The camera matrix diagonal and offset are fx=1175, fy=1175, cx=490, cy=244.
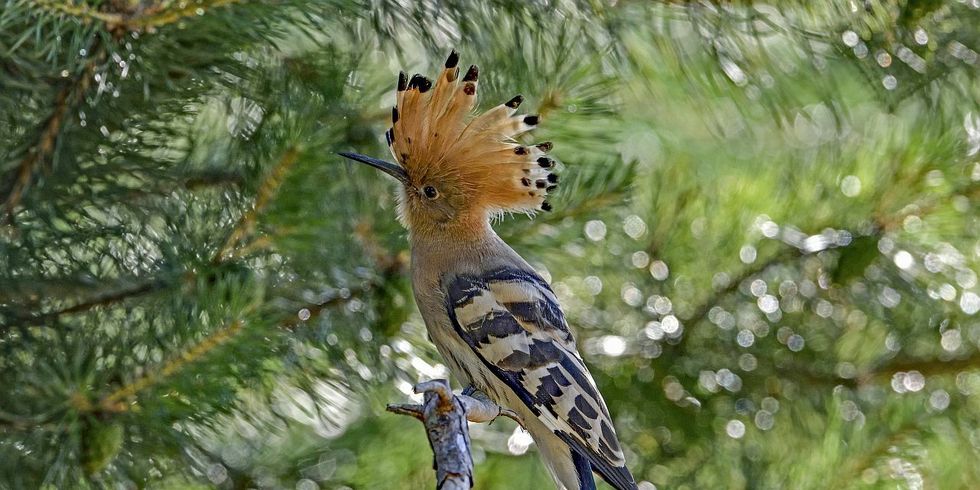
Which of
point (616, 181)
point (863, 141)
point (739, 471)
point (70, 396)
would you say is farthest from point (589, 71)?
point (70, 396)

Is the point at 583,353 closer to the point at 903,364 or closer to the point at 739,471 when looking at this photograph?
the point at 739,471

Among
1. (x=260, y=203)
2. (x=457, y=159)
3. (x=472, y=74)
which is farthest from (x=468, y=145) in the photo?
(x=260, y=203)

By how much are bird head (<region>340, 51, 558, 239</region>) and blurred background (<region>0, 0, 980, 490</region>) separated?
0.08m

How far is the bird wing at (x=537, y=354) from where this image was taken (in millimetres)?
1365

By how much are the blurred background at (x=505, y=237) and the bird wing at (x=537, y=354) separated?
14 cm

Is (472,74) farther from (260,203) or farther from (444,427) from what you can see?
(444,427)

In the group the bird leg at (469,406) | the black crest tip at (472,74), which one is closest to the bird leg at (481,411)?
the bird leg at (469,406)

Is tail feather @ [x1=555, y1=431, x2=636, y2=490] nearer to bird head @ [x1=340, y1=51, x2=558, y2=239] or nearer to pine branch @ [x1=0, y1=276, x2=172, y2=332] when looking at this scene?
bird head @ [x1=340, y1=51, x2=558, y2=239]

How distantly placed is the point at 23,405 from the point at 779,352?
3.51 ft

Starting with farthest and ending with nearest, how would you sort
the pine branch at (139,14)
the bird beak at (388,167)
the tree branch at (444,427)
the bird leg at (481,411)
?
the bird beak at (388,167), the pine branch at (139,14), the bird leg at (481,411), the tree branch at (444,427)

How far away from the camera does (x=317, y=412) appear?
1454 mm

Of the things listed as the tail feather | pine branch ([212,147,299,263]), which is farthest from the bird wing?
pine branch ([212,147,299,263])

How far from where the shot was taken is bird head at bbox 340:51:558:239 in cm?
139

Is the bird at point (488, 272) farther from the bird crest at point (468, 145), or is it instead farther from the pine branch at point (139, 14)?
the pine branch at point (139, 14)
